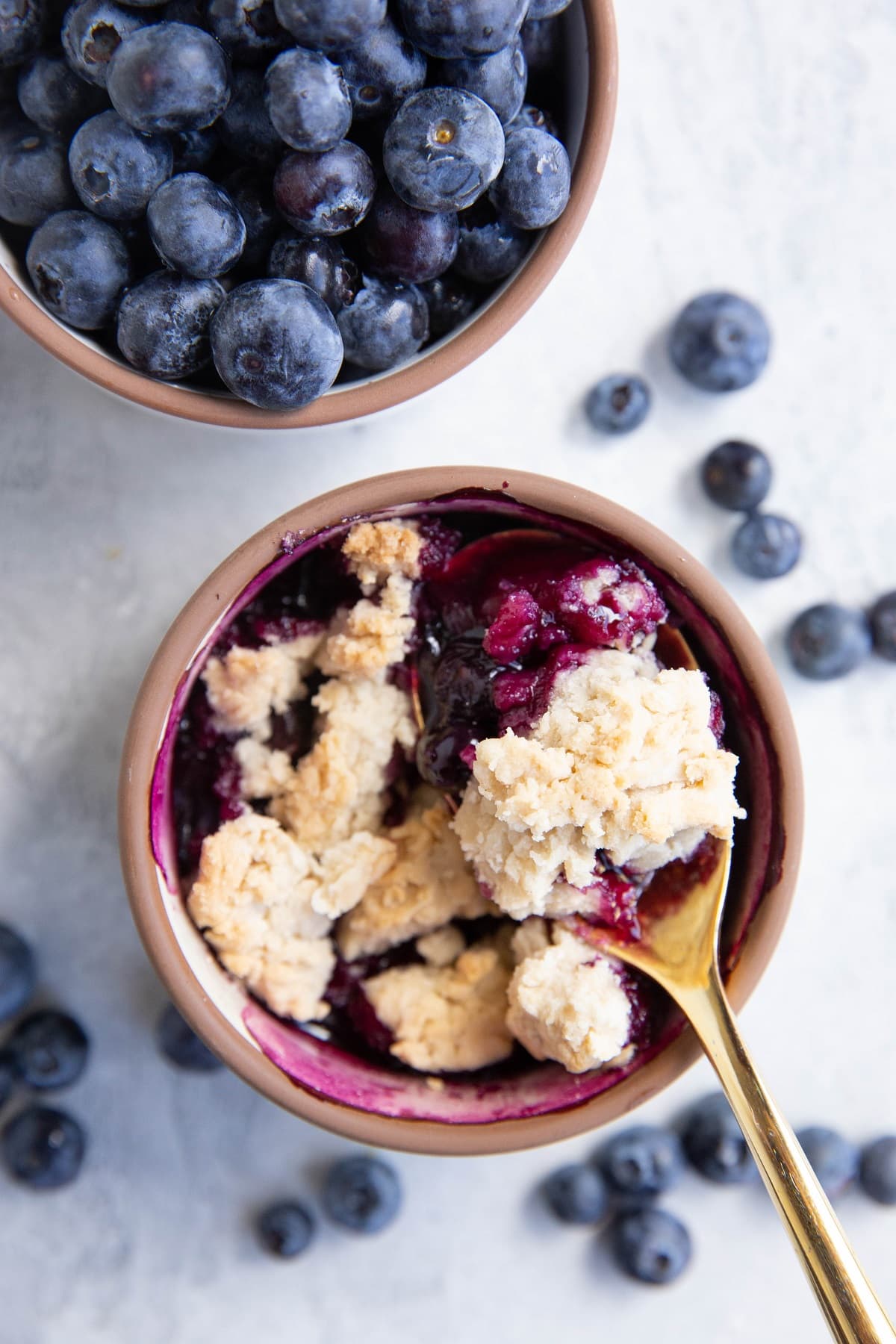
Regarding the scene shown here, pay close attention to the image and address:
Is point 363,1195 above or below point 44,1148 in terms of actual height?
above

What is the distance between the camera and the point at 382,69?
1.44 m

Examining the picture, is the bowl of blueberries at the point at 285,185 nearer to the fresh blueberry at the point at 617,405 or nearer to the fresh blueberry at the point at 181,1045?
the fresh blueberry at the point at 617,405

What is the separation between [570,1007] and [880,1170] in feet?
3.05

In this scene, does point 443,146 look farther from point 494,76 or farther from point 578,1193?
point 578,1193

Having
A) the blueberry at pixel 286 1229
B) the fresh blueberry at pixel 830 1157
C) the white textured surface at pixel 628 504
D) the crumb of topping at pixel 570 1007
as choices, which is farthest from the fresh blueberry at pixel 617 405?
the blueberry at pixel 286 1229

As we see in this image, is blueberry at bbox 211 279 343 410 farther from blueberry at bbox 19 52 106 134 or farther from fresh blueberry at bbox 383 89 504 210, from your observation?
blueberry at bbox 19 52 106 134

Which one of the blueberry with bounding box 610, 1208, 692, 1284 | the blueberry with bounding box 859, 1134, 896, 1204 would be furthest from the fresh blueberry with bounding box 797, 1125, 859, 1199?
the blueberry with bounding box 610, 1208, 692, 1284

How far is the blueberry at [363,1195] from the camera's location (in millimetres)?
2053

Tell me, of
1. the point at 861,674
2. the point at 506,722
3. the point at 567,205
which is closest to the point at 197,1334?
the point at 506,722

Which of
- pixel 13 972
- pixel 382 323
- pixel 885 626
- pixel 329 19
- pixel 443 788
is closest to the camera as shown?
pixel 329 19

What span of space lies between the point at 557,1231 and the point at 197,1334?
68 cm

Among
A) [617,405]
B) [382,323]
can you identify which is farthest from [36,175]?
[617,405]

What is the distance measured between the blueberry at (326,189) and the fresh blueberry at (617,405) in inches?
24.9

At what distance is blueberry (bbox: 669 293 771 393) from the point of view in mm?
1995
